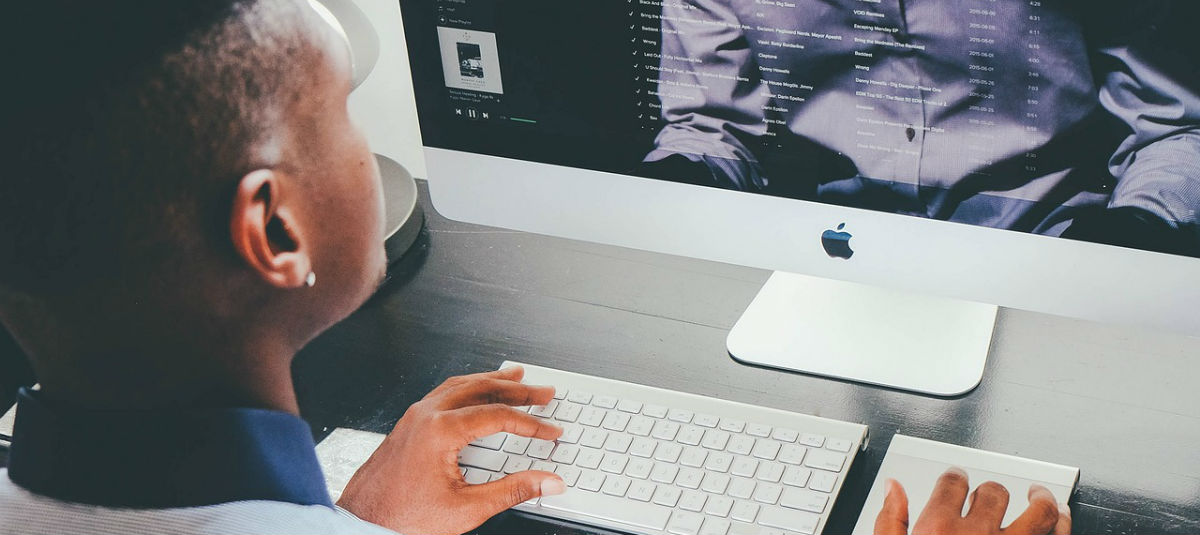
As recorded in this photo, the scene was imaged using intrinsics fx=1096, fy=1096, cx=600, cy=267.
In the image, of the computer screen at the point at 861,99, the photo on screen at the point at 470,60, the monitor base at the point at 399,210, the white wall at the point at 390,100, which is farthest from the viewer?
the white wall at the point at 390,100

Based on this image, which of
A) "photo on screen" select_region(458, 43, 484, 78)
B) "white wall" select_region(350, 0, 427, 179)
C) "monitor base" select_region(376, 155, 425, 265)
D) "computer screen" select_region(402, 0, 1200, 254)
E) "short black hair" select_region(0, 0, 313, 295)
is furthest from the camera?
"white wall" select_region(350, 0, 427, 179)

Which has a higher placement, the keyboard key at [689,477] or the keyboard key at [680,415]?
the keyboard key at [689,477]

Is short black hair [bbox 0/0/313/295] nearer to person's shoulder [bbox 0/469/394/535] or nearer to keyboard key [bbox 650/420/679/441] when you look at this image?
person's shoulder [bbox 0/469/394/535]

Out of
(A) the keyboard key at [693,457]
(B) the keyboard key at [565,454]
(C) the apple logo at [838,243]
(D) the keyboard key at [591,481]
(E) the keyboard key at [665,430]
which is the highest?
(C) the apple logo at [838,243]

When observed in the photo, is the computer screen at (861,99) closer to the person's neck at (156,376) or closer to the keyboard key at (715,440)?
the keyboard key at (715,440)

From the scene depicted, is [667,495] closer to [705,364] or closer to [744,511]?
[744,511]

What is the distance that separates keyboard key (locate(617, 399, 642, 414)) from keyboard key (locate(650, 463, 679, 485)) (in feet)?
0.22

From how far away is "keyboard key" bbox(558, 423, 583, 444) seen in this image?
2.81ft

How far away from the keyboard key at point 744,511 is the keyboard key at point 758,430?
0.25 feet

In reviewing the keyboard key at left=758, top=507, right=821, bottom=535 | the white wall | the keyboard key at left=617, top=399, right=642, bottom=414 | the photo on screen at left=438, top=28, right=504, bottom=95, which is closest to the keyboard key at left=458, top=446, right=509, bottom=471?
the keyboard key at left=617, top=399, right=642, bottom=414

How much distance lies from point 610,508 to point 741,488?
10 centimetres

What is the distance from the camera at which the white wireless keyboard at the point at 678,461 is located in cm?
78

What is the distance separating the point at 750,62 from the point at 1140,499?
1.41ft

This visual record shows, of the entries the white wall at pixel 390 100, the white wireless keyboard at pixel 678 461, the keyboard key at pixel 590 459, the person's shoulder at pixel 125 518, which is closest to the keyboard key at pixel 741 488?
the white wireless keyboard at pixel 678 461
